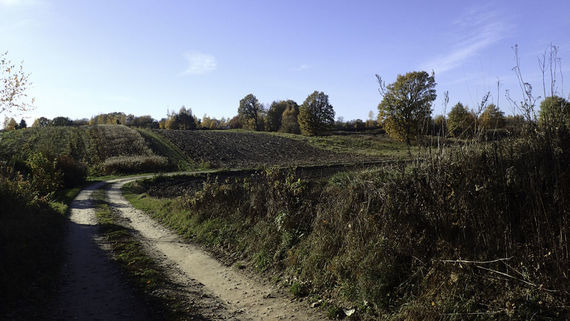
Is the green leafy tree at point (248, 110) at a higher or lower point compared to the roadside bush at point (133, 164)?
higher

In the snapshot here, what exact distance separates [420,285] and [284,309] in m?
2.45

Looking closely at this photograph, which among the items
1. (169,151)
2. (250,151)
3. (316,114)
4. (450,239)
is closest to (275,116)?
(316,114)

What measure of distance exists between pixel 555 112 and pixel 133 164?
45.0 m

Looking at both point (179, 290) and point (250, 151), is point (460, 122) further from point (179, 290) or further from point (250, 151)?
point (250, 151)

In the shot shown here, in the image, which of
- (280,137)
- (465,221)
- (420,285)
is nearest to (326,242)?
(420,285)

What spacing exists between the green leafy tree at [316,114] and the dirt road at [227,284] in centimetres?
6967

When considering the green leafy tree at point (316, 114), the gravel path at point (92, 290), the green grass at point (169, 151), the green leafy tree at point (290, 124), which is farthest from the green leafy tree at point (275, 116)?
the gravel path at point (92, 290)

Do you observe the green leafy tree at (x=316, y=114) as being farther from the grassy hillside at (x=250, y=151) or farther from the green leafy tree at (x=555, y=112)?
the green leafy tree at (x=555, y=112)

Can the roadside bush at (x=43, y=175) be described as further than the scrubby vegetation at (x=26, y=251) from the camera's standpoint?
Yes

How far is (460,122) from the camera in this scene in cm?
612

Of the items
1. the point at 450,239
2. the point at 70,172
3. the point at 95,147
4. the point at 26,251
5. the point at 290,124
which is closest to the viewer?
the point at 450,239

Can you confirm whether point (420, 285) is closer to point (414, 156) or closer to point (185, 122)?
point (414, 156)

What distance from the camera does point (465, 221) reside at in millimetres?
5438

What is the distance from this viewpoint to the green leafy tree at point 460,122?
610 cm
